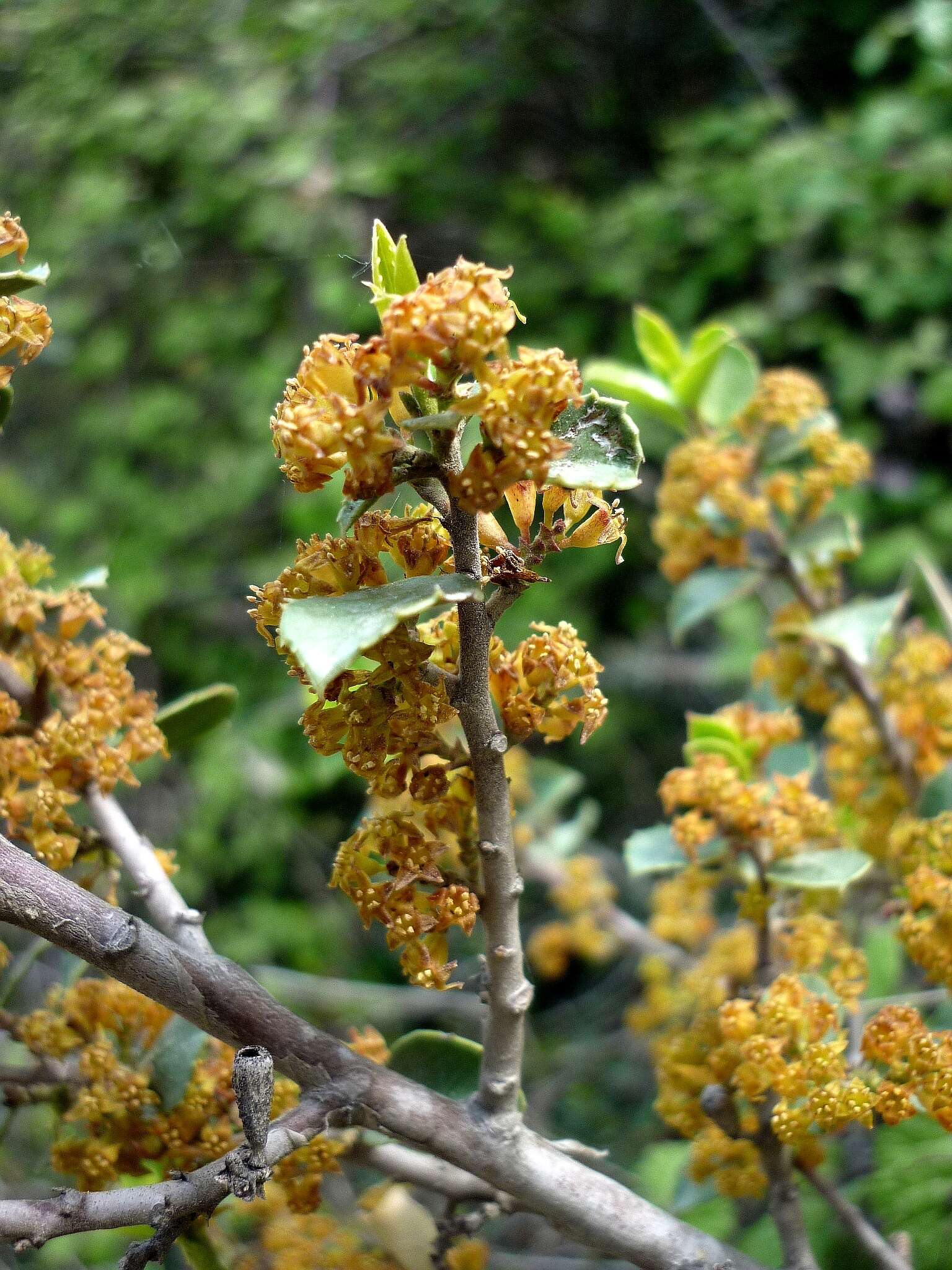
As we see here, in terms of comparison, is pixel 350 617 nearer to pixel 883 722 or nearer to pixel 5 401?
pixel 5 401

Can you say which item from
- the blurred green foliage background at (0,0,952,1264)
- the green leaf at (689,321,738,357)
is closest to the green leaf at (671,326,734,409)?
the green leaf at (689,321,738,357)

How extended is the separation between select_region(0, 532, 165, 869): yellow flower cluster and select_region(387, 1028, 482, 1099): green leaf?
22cm

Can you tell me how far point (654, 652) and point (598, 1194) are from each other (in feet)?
5.14

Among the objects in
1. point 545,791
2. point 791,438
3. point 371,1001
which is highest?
point 791,438

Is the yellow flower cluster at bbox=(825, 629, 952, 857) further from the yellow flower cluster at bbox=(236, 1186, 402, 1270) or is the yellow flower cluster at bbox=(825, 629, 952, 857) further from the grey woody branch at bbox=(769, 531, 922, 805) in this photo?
the yellow flower cluster at bbox=(236, 1186, 402, 1270)

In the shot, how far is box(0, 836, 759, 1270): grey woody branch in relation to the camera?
0.44 metres

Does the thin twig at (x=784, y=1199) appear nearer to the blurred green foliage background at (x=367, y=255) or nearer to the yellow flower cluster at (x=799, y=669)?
the yellow flower cluster at (x=799, y=669)

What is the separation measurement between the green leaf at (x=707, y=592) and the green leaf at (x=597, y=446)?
1.68 ft

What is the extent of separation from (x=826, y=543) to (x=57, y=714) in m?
0.61

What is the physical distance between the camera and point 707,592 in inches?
36.9

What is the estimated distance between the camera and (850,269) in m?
1.85

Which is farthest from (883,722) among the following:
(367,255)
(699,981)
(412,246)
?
(412,246)

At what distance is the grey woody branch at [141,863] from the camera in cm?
52

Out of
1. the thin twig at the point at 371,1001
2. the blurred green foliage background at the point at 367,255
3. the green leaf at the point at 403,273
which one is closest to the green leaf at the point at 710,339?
the green leaf at the point at 403,273
